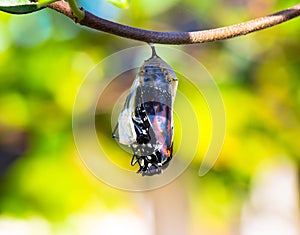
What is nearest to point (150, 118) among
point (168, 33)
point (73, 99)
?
point (168, 33)

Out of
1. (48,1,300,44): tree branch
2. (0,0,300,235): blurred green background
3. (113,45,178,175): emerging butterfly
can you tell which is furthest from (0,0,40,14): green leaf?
(0,0,300,235): blurred green background

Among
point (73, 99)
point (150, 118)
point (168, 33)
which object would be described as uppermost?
point (168, 33)

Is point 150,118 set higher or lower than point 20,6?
lower

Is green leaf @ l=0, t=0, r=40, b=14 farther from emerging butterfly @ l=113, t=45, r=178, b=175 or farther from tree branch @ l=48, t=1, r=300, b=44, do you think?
emerging butterfly @ l=113, t=45, r=178, b=175

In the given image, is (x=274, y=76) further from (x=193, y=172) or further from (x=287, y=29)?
(x=193, y=172)

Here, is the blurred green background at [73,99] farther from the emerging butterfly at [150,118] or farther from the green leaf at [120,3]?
the green leaf at [120,3]

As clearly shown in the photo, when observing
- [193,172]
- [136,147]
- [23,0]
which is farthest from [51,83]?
[23,0]

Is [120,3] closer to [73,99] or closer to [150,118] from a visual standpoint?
[150,118]
